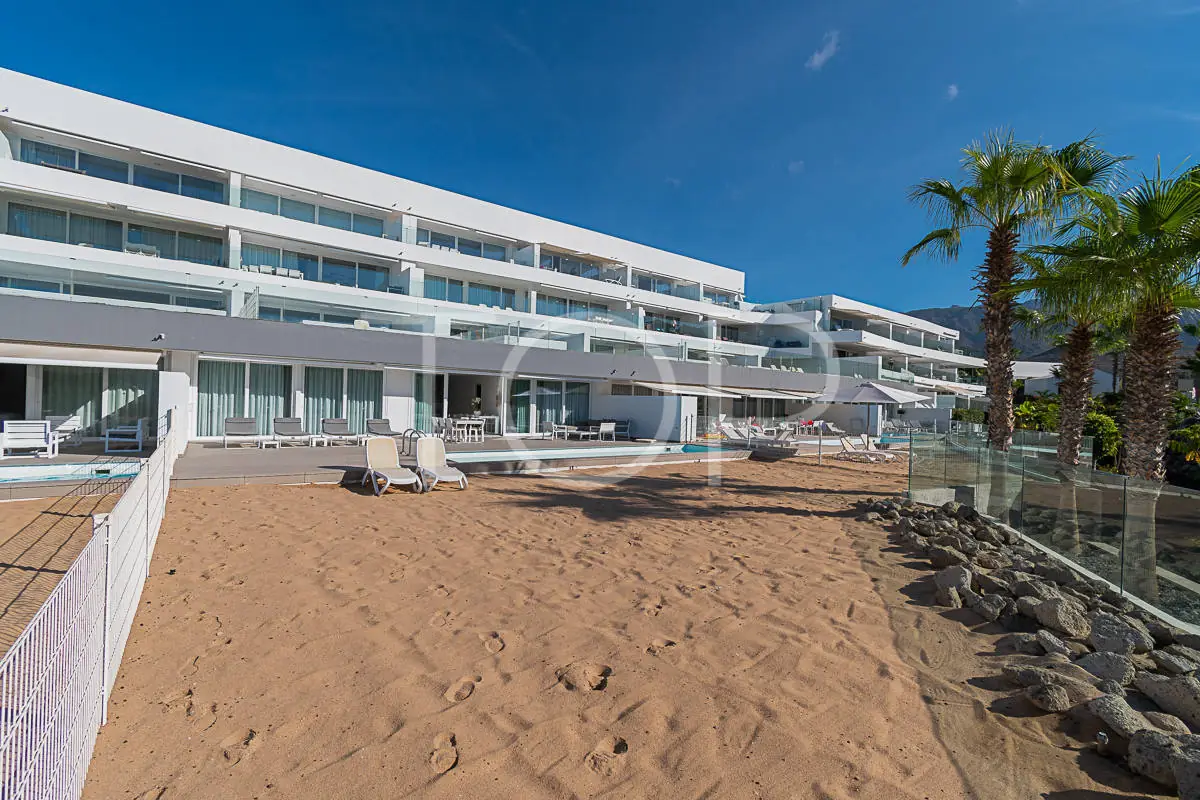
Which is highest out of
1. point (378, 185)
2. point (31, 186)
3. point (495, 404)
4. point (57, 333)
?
point (378, 185)

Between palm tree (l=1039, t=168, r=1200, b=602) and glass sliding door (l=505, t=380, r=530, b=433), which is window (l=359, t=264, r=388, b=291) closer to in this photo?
glass sliding door (l=505, t=380, r=530, b=433)

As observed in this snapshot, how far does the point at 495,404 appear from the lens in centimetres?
2280

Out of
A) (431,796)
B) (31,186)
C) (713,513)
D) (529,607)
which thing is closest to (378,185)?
(31,186)

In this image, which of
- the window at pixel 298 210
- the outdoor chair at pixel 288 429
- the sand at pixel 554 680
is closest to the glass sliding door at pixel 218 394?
the outdoor chair at pixel 288 429

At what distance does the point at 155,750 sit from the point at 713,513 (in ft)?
25.9

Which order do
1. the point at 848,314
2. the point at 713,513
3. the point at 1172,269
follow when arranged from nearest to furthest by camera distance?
the point at 1172,269, the point at 713,513, the point at 848,314

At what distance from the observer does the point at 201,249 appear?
23.3 meters

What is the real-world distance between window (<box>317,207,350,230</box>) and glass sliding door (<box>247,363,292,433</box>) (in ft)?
35.1

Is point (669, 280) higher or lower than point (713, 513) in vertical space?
higher

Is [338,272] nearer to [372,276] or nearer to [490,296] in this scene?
[372,276]

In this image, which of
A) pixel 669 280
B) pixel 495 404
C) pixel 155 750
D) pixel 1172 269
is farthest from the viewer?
pixel 669 280

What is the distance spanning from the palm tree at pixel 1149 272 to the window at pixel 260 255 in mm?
25773

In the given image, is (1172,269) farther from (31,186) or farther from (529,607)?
(31,186)

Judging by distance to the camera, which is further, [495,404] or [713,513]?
[495,404]
